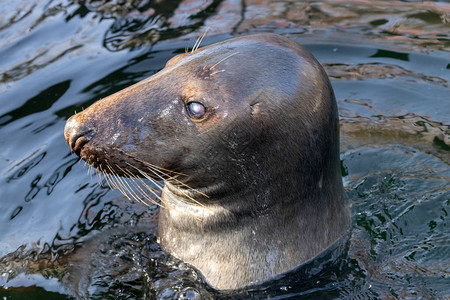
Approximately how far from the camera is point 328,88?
4246mm

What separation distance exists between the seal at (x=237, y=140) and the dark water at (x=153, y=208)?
1.15 ft

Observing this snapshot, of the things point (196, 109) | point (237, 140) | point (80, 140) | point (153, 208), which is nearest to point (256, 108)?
point (237, 140)

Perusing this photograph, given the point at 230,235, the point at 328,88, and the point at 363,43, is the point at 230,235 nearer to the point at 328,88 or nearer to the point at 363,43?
the point at 328,88

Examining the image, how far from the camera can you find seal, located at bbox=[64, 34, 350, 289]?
13.0 ft

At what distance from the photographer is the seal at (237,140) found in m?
3.97

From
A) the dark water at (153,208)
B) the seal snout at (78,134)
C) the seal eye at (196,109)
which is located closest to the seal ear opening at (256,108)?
the seal eye at (196,109)

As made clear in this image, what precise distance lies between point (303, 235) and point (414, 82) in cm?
324

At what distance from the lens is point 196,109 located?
3943 mm

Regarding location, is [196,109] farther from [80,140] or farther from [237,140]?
[80,140]

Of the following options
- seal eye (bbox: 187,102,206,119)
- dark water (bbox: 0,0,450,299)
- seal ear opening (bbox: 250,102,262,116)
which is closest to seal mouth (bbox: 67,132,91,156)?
seal eye (bbox: 187,102,206,119)

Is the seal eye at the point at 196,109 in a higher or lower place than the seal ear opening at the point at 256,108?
higher

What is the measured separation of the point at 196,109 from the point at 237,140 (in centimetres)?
29

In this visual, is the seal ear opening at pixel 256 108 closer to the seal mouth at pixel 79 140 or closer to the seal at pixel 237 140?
the seal at pixel 237 140

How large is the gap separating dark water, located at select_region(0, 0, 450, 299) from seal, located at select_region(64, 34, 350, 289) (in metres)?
0.35
